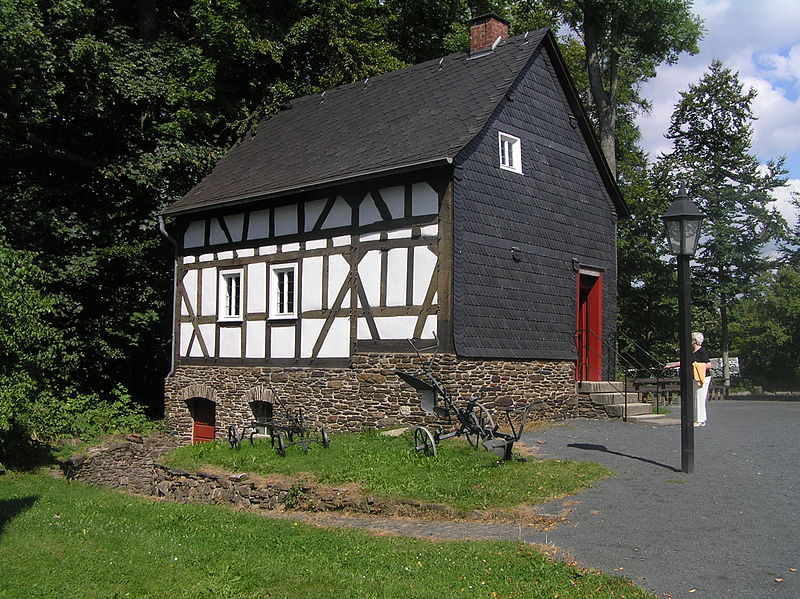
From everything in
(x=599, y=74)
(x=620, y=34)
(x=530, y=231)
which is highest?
(x=620, y=34)

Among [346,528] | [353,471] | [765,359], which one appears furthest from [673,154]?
[346,528]

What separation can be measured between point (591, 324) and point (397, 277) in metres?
6.11

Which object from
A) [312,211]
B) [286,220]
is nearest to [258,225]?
[286,220]

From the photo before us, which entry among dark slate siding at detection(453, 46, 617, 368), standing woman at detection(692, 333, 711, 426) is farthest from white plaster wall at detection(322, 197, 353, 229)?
standing woman at detection(692, 333, 711, 426)

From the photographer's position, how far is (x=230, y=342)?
19.9 metres

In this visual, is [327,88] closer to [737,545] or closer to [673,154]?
[673,154]

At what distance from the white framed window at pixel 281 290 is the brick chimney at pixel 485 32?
6.78 meters

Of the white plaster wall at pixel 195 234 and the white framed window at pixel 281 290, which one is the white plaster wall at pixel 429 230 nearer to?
the white framed window at pixel 281 290

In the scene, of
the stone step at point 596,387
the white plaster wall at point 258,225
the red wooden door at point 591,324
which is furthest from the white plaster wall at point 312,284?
the red wooden door at point 591,324

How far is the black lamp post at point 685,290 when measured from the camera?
36.4 ft

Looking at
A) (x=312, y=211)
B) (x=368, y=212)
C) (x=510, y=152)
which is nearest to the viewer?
(x=368, y=212)

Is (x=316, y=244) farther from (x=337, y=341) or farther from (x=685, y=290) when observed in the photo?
(x=685, y=290)

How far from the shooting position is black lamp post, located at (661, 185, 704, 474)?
11086 mm

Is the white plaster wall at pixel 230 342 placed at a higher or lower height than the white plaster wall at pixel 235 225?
lower
